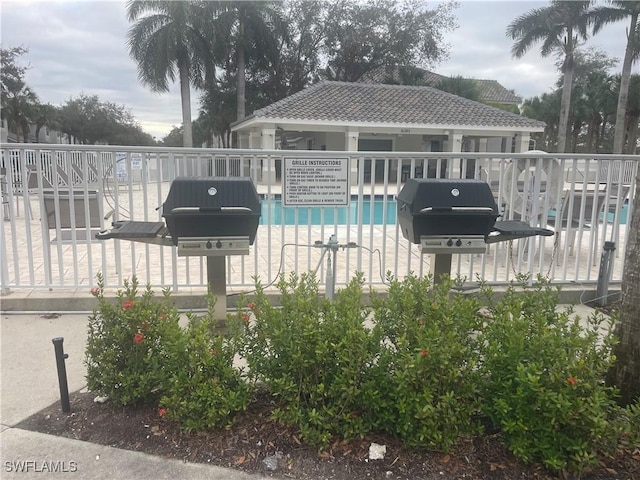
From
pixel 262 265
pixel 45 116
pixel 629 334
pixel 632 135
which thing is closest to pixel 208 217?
pixel 629 334

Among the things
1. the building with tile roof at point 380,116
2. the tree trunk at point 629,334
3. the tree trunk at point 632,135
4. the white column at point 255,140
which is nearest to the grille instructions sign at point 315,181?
the tree trunk at point 629,334

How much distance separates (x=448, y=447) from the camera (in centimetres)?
211

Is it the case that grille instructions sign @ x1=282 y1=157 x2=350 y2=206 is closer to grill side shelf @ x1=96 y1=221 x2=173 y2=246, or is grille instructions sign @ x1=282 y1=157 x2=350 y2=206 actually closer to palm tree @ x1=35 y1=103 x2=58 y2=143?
grill side shelf @ x1=96 y1=221 x2=173 y2=246

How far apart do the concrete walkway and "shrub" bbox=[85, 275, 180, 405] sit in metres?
0.29

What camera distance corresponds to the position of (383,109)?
24250 millimetres

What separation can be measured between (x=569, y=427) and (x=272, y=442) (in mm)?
1344

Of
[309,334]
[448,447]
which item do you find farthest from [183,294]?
[448,447]

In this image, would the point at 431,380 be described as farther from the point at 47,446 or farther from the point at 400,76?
the point at 400,76

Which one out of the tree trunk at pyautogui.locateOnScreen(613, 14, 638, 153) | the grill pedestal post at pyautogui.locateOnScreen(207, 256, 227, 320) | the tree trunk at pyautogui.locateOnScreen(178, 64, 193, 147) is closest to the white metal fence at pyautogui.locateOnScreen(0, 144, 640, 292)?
the grill pedestal post at pyautogui.locateOnScreen(207, 256, 227, 320)

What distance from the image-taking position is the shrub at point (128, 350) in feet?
7.91

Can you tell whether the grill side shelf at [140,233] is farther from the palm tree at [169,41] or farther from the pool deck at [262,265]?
the palm tree at [169,41]

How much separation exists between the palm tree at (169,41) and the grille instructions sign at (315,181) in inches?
1054

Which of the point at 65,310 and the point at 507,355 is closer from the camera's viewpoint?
the point at 507,355

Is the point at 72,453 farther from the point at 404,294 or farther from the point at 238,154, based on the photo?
the point at 238,154
